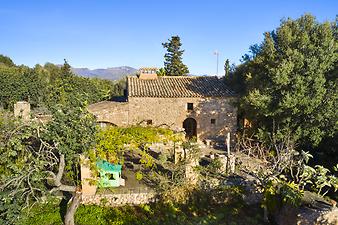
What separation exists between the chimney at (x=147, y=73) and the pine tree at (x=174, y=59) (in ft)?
65.5

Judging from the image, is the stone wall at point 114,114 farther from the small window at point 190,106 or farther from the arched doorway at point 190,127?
the arched doorway at point 190,127

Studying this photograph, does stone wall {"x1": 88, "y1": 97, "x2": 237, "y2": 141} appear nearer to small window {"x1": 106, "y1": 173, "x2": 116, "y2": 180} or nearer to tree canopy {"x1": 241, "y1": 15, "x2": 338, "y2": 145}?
tree canopy {"x1": 241, "y1": 15, "x2": 338, "y2": 145}

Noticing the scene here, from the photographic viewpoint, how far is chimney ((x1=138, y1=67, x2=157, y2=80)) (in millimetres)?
24516

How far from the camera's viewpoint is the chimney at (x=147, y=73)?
24516 mm

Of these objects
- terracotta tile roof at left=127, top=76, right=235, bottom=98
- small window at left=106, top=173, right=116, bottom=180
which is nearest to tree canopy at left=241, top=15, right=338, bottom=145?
terracotta tile roof at left=127, top=76, right=235, bottom=98

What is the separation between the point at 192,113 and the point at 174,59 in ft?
78.4

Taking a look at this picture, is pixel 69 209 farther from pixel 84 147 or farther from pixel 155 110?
pixel 155 110

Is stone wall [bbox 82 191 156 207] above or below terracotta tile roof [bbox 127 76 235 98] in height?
below

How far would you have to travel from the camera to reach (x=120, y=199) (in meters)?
12.4

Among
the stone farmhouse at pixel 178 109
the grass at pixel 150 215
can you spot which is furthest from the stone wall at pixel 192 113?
the grass at pixel 150 215

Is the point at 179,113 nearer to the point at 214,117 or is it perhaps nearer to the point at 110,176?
the point at 214,117

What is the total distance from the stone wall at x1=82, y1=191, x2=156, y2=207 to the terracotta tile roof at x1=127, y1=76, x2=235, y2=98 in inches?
401

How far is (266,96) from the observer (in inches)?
708

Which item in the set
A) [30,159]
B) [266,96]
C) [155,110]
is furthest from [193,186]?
[155,110]
